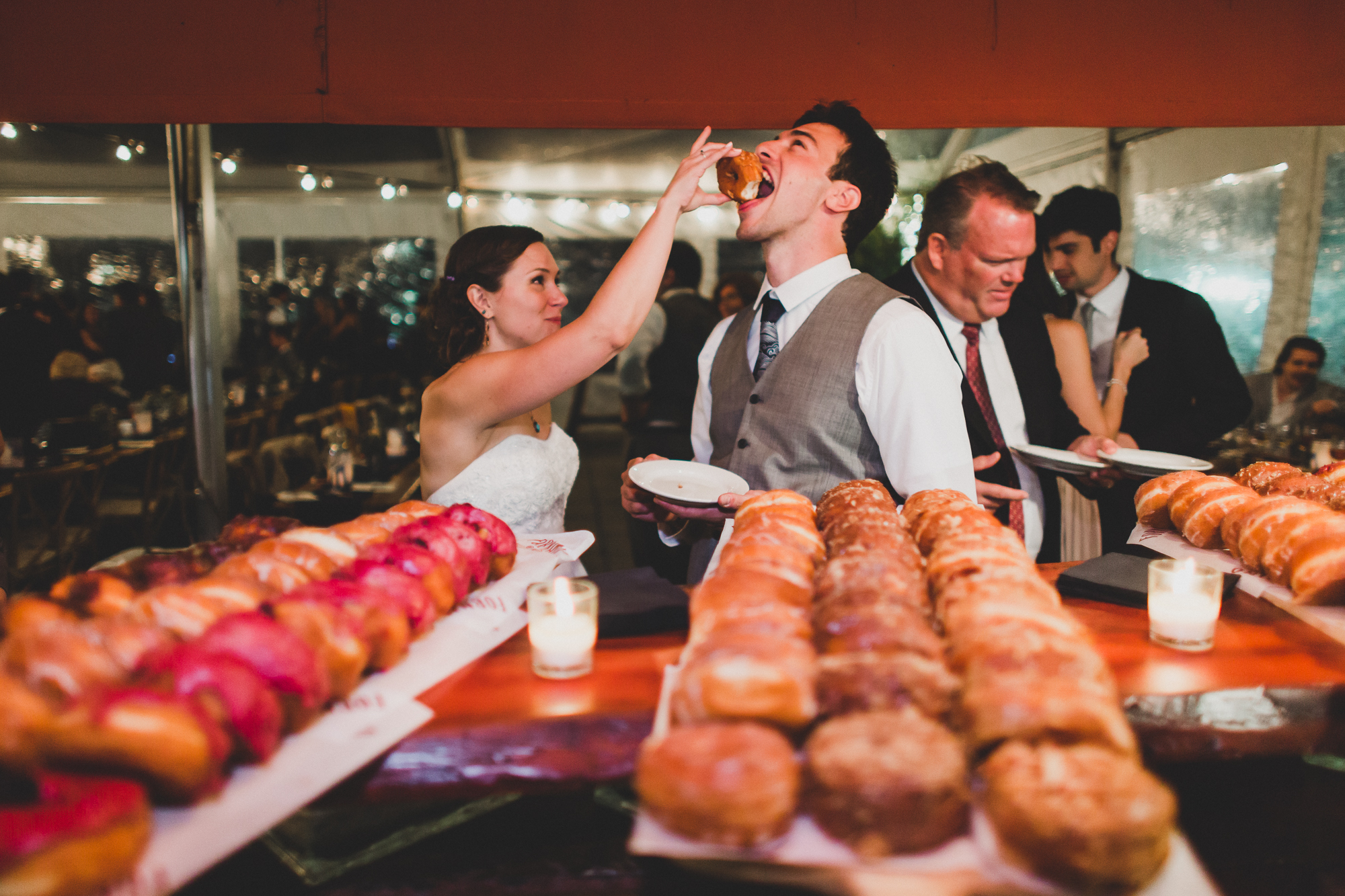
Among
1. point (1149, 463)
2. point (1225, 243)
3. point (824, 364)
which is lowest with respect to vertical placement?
point (1149, 463)

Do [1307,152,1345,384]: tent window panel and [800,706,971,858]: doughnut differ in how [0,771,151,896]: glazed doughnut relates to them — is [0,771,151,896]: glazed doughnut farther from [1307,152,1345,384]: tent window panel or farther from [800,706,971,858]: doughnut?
[1307,152,1345,384]: tent window panel

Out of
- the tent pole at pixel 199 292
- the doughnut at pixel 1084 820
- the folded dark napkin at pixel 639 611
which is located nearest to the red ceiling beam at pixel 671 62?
the tent pole at pixel 199 292

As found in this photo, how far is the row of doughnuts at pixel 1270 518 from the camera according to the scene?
5.05 feet

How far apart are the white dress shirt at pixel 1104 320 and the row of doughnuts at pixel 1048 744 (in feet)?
10.4

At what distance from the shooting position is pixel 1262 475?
2.12 meters

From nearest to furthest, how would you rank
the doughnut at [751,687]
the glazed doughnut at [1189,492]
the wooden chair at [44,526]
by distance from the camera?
1. the doughnut at [751,687]
2. the glazed doughnut at [1189,492]
3. the wooden chair at [44,526]

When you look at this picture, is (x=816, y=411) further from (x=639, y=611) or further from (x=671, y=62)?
(x=671, y=62)

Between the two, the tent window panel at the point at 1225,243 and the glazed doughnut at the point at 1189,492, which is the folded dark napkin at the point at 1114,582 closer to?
the glazed doughnut at the point at 1189,492

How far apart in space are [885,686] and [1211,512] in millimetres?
1408

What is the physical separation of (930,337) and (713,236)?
893 cm

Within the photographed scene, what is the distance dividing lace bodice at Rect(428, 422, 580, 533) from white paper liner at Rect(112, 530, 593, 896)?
3.79 feet

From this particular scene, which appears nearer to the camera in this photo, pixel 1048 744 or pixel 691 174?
pixel 1048 744

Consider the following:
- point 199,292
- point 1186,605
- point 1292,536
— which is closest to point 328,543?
point 1186,605

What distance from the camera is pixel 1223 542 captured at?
1908 mm
